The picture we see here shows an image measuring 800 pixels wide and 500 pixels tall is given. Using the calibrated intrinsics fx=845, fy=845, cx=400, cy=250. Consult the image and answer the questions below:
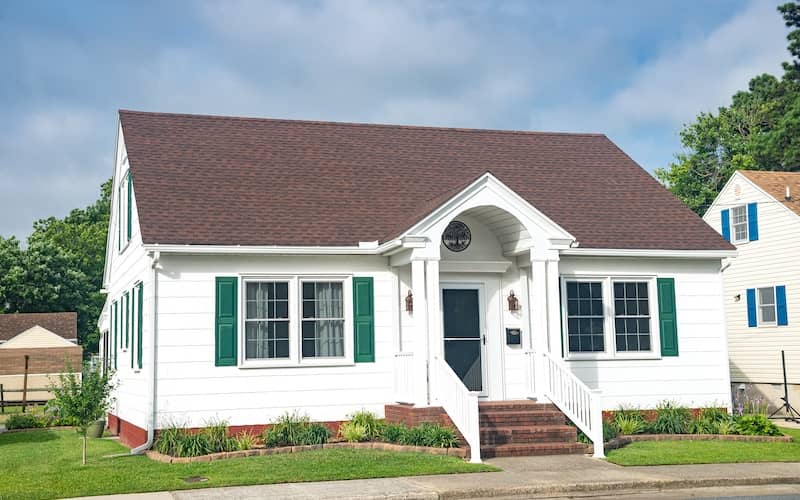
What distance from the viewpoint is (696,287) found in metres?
17.2

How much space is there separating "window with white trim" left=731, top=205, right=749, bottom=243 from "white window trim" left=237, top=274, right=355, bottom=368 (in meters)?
15.5

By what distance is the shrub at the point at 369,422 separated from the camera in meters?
14.6

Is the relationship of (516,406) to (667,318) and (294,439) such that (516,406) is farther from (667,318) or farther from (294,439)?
(667,318)

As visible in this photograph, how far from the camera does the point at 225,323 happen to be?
48.3 feet

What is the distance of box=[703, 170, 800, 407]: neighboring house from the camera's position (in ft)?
78.2

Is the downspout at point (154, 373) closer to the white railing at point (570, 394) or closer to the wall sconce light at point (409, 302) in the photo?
the wall sconce light at point (409, 302)

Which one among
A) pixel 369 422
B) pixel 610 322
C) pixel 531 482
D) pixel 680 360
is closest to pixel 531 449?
pixel 531 482

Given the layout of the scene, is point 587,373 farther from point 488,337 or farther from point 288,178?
point 288,178

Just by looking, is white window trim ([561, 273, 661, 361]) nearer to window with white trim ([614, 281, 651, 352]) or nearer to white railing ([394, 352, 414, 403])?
window with white trim ([614, 281, 651, 352])

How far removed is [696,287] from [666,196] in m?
2.61

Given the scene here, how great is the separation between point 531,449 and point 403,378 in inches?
104

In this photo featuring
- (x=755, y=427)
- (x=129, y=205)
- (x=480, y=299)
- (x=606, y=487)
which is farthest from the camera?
(x=129, y=205)

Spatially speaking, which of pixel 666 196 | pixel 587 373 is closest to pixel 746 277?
pixel 666 196

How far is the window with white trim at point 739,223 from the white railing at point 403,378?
49.6 feet
